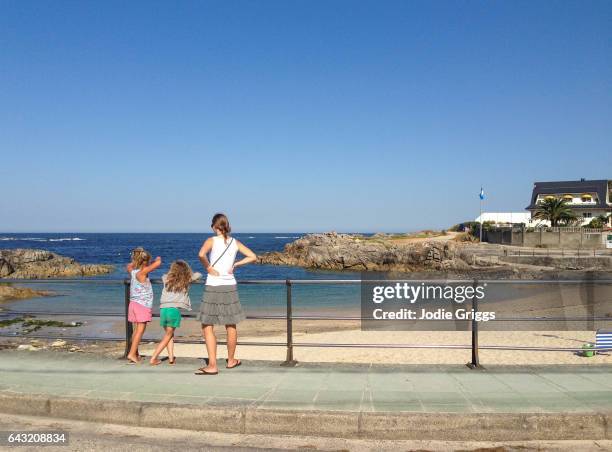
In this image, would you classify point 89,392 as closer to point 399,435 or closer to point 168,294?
point 168,294

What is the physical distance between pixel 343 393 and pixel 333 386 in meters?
0.31

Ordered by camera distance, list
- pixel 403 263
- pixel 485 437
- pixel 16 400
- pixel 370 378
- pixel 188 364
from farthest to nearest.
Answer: pixel 403 263, pixel 188 364, pixel 370 378, pixel 16 400, pixel 485 437

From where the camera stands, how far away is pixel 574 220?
6850 centimetres

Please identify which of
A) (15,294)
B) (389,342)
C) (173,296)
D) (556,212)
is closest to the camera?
(173,296)

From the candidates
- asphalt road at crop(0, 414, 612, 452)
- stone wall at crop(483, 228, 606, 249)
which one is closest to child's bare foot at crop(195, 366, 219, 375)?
asphalt road at crop(0, 414, 612, 452)

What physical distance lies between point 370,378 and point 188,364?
8.56 ft

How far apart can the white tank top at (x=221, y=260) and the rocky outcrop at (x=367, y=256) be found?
4830 cm

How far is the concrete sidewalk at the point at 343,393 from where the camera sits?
16.1 feet

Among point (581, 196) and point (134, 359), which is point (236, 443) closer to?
point (134, 359)

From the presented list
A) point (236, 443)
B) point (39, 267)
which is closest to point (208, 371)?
point (236, 443)

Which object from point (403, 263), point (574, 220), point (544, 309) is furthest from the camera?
point (574, 220)

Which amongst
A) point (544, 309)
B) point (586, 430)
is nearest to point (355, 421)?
point (586, 430)

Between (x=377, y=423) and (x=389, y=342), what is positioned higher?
(x=377, y=423)

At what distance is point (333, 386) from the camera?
6.03 m
